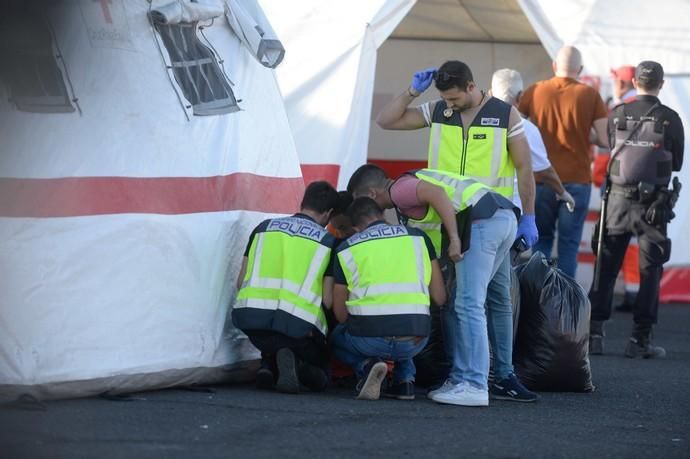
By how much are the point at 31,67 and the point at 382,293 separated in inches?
81.0

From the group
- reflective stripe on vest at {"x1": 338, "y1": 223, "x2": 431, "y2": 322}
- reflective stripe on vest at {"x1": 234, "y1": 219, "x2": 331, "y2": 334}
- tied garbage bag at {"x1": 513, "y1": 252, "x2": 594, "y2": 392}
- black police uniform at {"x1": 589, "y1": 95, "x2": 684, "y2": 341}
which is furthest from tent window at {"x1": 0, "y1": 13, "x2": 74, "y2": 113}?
black police uniform at {"x1": 589, "y1": 95, "x2": 684, "y2": 341}

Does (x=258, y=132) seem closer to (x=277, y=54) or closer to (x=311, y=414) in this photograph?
(x=277, y=54)

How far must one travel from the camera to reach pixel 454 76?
25.1 ft

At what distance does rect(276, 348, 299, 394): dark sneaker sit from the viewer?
754cm

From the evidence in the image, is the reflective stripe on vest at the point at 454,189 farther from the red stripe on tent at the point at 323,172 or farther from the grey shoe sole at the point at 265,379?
the red stripe on tent at the point at 323,172

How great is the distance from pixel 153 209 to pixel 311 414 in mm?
1361

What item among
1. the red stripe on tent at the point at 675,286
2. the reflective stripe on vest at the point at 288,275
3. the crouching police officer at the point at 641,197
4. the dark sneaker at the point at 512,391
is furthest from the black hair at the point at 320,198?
the red stripe on tent at the point at 675,286

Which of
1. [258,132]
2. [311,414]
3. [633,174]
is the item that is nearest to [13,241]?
[311,414]

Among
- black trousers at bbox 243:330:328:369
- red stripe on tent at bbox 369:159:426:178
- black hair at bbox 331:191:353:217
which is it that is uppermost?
red stripe on tent at bbox 369:159:426:178

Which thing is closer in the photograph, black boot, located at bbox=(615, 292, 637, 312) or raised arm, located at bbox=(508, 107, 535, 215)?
raised arm, located at bbox=(508, 107, 535, 215)

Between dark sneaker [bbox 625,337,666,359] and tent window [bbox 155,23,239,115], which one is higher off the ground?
tent window [bbox 155,23,239,115]

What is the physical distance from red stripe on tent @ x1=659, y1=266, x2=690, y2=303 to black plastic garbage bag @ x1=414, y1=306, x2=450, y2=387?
19.9 ft

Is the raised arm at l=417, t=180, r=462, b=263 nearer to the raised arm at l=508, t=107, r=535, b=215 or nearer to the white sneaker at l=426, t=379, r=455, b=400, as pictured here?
the white sneaker at l=426, t=379, r=455, b=400

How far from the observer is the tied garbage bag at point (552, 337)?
26.9 ft
